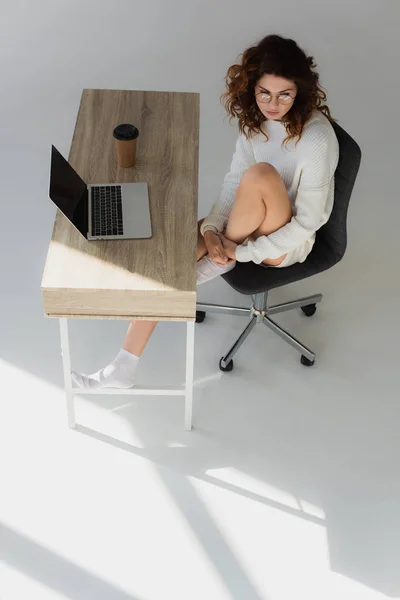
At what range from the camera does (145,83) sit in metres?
4.57

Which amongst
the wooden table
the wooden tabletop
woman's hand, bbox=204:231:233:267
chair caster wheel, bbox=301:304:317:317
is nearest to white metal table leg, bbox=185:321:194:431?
the wooden table

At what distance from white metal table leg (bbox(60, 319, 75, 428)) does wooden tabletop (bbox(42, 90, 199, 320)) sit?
0.52ft

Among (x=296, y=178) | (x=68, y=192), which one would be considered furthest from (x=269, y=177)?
(x=68, y=192)

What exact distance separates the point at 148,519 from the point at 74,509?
244mm

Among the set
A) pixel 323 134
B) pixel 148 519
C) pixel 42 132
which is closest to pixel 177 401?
pixel 148 519

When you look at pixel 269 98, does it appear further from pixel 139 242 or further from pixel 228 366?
pixel 228 366

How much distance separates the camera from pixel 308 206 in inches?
105

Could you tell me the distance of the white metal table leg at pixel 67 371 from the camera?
256cm

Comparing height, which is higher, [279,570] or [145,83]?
[145,83]

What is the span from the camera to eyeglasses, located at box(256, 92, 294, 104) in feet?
8.41

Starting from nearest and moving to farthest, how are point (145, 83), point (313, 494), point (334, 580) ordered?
point (334, 580), point (313, 494), point (145, 83)

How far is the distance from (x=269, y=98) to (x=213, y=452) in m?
1.21

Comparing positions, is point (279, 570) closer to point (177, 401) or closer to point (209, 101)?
point (177, 401)

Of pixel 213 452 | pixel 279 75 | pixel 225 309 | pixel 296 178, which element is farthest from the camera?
pixel 225 309
